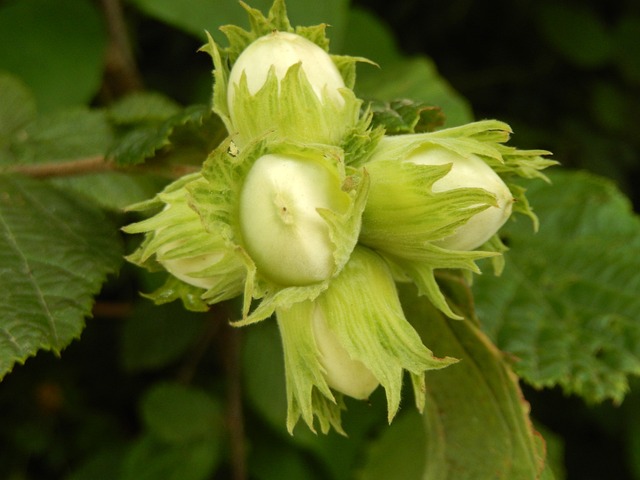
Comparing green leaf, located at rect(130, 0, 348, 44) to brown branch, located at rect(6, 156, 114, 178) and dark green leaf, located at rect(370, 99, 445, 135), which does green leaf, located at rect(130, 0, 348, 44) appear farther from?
dark green leaf, located at rect(370, 99, 445, 135)

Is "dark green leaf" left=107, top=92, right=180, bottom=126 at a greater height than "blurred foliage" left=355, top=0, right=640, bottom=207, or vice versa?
"dark green leaf" left=107, top=92, right=180, bottom=126

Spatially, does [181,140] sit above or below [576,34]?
above

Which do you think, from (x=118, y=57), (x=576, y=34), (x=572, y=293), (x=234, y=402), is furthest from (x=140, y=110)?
(x=576, y=34)

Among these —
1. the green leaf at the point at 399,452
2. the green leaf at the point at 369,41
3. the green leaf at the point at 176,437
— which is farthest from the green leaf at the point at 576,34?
the green leaf at the point at 176,437

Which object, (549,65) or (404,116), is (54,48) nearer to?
(404,116)

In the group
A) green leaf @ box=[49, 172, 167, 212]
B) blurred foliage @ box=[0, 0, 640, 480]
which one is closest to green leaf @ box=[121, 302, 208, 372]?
blurred foliage @ box=[0, 0, 640, 480]

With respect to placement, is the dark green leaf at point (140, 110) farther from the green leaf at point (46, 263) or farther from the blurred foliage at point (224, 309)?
the green leaf at point (46, 263)

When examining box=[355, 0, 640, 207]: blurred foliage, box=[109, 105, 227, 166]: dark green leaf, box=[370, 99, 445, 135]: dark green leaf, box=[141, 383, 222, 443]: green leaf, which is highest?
box=[370, 99, 445, 135]: dark green leaf
